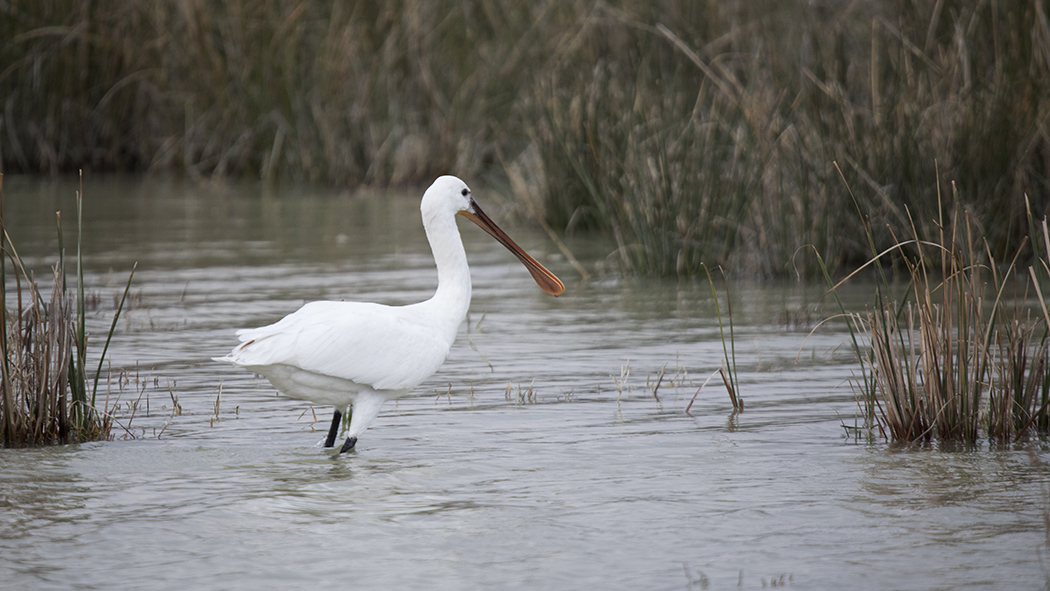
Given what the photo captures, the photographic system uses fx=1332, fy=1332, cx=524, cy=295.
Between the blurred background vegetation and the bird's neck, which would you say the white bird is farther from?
the blurred background vegetation

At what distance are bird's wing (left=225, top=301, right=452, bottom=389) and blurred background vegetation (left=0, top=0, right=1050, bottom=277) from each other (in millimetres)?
2050

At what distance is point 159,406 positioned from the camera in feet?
20.8

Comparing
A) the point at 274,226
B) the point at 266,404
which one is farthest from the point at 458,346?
the point at 274,226

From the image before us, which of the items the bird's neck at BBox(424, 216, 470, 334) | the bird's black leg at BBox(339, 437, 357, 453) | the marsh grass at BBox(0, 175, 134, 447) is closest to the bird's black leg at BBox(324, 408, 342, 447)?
the bird's black leg at BBox(339, 437, 357, 453)

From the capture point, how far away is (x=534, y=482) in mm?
5094

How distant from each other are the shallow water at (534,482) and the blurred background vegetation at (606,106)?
1108 mm

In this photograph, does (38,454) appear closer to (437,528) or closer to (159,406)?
(159,406)

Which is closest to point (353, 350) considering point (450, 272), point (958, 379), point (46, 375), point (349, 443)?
point (349, 443)

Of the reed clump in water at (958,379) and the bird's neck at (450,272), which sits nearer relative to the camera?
the reed clump in water at (958,379)

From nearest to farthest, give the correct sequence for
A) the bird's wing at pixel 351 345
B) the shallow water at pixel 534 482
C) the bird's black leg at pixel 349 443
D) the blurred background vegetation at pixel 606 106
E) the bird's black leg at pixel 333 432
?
the shallow water at pixel 534 482 < the bird's wing at pixel 351 345 < the bird's black leg at pixel 349 443 < the bird's black leg at pixel 333 432 < the blurred background vegetation at pixel 606 106

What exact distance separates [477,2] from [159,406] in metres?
12.7

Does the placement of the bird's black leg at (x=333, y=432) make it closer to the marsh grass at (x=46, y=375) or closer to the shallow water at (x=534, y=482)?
the shallow water at (x=534, y=482)

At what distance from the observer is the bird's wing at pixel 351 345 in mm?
5289

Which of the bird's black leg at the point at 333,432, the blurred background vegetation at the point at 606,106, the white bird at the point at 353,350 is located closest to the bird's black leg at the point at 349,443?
the white bird at the point at 353,350
